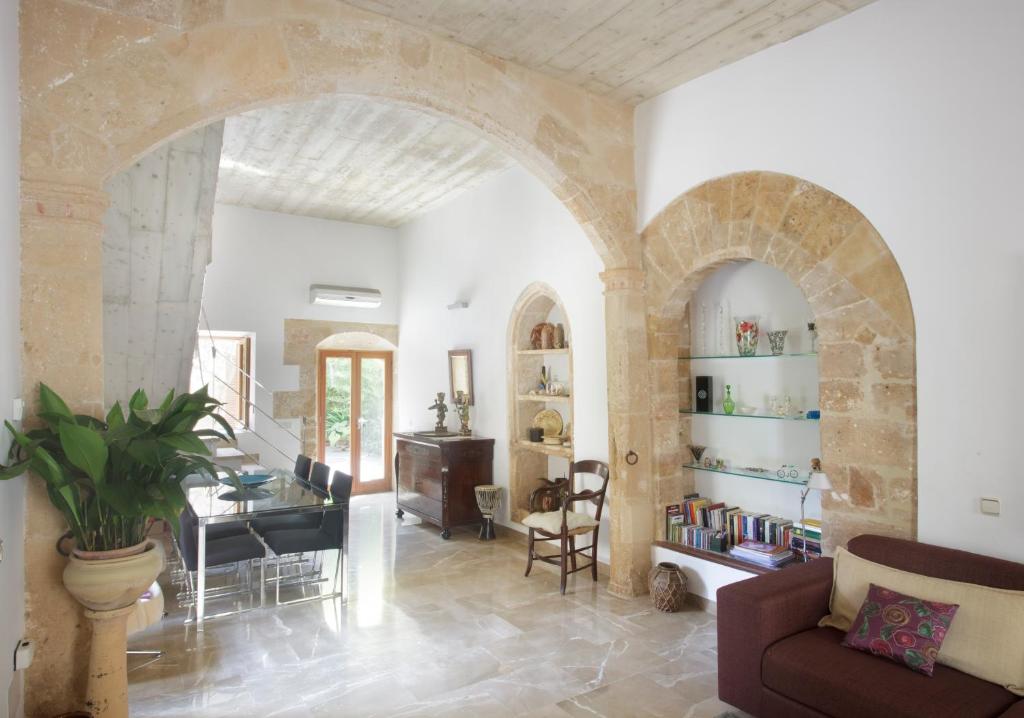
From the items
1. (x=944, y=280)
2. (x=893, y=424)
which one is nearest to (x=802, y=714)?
(x=893, y=424)

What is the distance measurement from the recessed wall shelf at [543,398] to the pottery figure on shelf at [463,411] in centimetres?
92

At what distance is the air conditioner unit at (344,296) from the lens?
26.1 feet

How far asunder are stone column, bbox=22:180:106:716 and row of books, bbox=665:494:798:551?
3.55m

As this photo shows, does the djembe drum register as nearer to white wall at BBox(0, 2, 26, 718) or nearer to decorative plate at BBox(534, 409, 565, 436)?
decorative plate at BBox(534, 409, 565, 436)

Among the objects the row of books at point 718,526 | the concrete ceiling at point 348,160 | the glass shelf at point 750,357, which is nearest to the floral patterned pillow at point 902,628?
the row of books at point 718,526

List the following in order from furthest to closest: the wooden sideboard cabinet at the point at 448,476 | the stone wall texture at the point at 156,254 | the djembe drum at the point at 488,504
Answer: the wooden sideboard cabinet at the point at 448,476, the djembe drum at the point at 488,504, the stone wall texture at the point at 156,254

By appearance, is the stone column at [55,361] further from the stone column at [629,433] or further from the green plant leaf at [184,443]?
the stone column at [629,433]

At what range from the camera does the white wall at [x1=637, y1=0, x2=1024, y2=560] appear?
2.92 meters

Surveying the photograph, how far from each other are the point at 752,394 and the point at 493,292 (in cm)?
312

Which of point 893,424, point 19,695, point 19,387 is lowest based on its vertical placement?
point 19,695

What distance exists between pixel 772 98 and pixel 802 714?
3.38m

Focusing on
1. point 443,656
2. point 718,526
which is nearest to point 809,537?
point 718,526

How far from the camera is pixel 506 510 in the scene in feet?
21.2

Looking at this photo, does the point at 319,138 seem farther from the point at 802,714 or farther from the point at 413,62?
the point at 802,714
